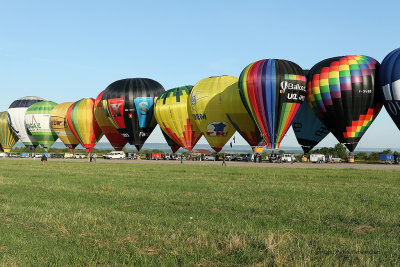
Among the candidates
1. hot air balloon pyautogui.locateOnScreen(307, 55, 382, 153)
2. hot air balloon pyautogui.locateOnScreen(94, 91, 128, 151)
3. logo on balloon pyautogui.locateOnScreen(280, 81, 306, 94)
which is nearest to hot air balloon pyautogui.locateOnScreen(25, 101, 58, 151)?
hot air balloon pyautogui.locateOnScreen(94, 91, 128, 151)

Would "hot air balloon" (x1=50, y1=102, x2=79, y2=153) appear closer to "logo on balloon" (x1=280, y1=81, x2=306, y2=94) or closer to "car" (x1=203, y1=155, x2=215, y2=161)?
Answer: "car" (x1=203, y1=155, x2=215, y2=161)

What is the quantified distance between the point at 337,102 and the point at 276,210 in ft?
124

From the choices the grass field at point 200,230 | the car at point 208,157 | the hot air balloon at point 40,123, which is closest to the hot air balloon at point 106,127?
the car at point 208,157

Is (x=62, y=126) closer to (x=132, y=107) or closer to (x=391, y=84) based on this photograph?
(x=132, y=107)

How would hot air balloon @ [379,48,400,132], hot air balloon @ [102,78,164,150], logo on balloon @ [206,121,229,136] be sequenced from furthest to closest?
hot air balloon @ [102,78,164,150] → logo on balloon @ [206,121,229,136] → hot air balloon @ [379,48,400,132]

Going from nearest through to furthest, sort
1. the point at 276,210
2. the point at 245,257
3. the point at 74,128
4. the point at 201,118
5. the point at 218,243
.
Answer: the point at 245,257
the point at 218,243
the point at 276,210
the point at 201,118
the point at 74,128

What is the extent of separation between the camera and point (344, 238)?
24.7 ft

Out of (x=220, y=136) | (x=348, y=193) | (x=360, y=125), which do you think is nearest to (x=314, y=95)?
(x=360, y=125)

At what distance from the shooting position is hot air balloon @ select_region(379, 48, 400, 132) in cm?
4172

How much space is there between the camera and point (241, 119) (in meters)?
52.4

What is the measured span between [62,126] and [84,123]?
673 cm

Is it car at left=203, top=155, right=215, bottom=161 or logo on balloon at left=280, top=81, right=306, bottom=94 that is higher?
logo on balloon at left=280, top=81, right=306, bottom=94

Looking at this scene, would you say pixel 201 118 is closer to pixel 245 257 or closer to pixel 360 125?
pixel 360 125

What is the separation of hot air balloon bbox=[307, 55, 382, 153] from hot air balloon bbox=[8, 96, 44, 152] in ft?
193
